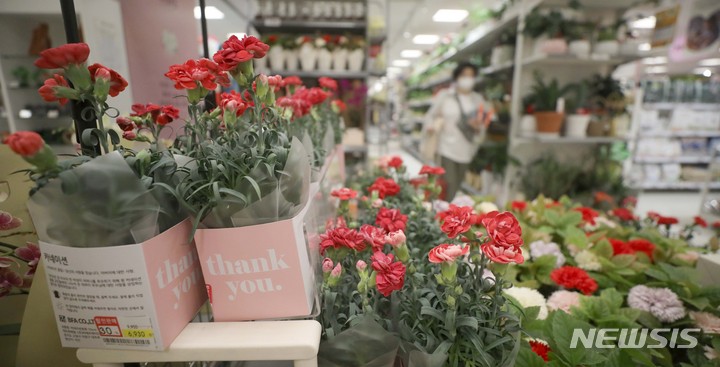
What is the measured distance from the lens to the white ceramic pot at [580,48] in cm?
251

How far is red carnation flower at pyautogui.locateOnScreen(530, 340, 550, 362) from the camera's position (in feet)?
2.32

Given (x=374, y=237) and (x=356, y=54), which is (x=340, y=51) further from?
(x=374, y=237)

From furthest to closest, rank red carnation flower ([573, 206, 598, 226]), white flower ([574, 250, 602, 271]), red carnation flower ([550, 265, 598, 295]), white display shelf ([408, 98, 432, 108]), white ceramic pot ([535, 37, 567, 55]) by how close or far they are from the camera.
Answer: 1. white display shelf ([408, 98, 432, 108])
2. white ceramic pot ([535, 37, 567, 55])
3. red carnation flower ([573, 206, 598, 226])
4. white flower ([574, 250, 602, 271])
5. red carnation flower ([550, 265, 598, 295])

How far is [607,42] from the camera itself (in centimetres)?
252

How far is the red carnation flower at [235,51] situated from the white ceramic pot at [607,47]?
9.33 feet

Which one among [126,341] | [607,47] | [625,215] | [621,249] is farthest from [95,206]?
[607,47]

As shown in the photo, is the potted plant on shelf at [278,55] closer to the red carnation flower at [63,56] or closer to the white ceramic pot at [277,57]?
the white ceramic pot at [277,57]

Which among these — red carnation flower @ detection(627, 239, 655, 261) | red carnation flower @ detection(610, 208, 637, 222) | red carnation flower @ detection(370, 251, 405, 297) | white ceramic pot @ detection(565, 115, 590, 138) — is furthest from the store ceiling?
red carnation flower @ detection(370, 251, 405, 297)

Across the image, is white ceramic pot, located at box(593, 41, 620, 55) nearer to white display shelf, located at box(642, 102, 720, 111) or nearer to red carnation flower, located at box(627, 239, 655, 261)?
red carnation flower, located at box(627, 239, 655, 261)

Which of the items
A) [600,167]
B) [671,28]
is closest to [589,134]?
[600,167]

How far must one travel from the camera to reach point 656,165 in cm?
567

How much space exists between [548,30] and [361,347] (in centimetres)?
275

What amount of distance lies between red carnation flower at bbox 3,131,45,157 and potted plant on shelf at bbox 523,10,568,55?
2851 millimetres

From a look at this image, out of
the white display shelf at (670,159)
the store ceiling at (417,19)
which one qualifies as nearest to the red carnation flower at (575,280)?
the store ceiling at (417,19)
